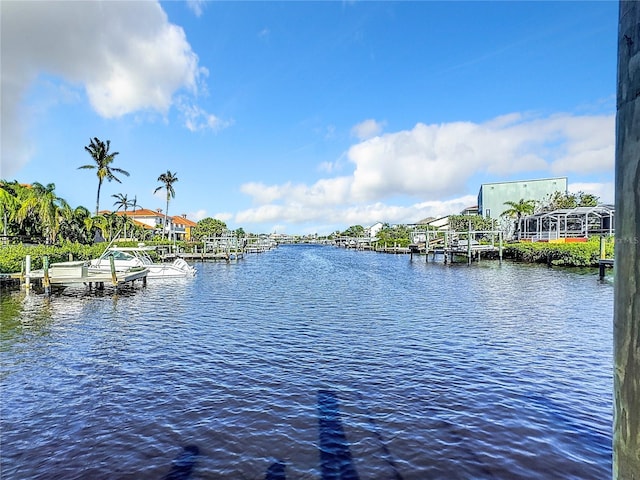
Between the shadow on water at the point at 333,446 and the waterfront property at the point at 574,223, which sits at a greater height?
the waterfront property at the point at 574,223

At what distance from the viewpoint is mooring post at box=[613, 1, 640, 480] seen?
199cm

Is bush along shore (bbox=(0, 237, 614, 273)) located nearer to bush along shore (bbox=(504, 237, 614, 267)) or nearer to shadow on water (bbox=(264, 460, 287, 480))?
bush along shore (bbox=(504, 237, 614, 267))

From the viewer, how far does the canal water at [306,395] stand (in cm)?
716

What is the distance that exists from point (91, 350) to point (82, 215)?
165 ft

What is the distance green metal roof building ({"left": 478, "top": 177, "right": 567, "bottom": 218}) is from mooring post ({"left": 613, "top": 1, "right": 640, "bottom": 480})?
108 metres

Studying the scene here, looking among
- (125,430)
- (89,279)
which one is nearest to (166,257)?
(89,279)

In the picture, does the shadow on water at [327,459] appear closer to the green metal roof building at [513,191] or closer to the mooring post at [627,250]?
the mooring post at [627,250]

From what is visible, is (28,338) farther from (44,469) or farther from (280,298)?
(280,298)

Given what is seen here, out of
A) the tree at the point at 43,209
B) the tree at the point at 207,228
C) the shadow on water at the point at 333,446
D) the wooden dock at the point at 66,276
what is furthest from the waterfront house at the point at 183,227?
the shadow on water at the point at 333,446

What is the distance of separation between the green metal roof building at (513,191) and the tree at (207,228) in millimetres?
80597

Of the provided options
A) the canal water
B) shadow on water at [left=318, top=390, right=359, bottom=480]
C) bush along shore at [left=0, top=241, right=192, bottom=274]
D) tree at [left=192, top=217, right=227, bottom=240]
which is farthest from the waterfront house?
shadow on water at [left=318, top=390, right=359, bottom=480]

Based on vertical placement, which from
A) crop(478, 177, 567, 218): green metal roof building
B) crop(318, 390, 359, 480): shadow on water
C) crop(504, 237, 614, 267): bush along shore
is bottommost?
crop(318, 390, 359, 480): shadow on water

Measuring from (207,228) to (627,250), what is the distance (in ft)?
453

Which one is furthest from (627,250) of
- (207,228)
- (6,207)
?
(207,228)
